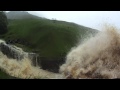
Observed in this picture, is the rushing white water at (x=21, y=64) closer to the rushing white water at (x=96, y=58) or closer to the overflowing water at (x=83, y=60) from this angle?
the overflowing water at (x=83, y=60)

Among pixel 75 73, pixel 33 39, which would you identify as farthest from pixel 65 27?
pixel 75 73

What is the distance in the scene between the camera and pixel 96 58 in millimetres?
18109

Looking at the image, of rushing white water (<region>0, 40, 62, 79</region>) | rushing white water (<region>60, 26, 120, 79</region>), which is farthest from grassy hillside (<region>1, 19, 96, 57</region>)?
rushing white water (<region>60, 26, 120, 79</region>)

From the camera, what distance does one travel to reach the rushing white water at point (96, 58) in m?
16.3

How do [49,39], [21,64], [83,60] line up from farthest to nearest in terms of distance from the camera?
[21,64] → [49,39] → [83,60]

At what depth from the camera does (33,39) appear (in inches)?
771

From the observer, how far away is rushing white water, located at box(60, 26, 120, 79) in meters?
16.3

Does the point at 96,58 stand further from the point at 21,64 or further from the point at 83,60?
the point at 21,64

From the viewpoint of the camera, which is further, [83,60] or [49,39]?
[49,39]

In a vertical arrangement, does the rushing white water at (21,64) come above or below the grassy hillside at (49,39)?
below

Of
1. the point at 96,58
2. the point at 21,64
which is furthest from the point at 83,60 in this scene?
the point at 21,64

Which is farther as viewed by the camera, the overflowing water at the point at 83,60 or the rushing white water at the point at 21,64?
the rushing white water at the point at 21,64

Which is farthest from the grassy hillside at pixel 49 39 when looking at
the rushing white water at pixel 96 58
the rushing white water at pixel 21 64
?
the rushing white water at pixel 96 58
